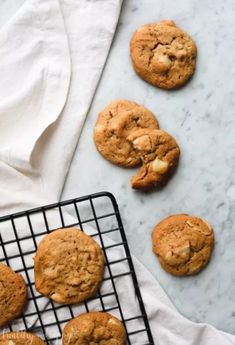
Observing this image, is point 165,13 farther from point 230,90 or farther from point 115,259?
point 115,259

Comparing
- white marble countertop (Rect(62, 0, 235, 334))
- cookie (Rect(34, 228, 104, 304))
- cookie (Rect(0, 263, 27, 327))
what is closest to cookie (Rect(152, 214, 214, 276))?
white marble countertop (Rect(62, 0, 235, 334))

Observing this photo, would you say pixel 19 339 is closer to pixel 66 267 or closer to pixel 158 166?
pixel 66 267

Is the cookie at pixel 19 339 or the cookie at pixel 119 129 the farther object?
the cookie at pixel 119 129

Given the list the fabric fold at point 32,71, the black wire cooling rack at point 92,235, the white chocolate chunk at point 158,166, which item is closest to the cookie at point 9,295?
the black wire cooling rack at point 92,235

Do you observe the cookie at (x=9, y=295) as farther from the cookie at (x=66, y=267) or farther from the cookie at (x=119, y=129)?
the cookie at (x=119, y=129)

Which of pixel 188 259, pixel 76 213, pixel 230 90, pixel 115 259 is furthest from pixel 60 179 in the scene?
pixel 230 90

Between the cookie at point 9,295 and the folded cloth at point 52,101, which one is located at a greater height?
the folded cloth at point 52,101

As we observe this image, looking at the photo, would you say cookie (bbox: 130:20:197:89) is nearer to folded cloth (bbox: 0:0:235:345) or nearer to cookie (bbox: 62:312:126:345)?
folded cloth (bbox: 0:0:235:345)
